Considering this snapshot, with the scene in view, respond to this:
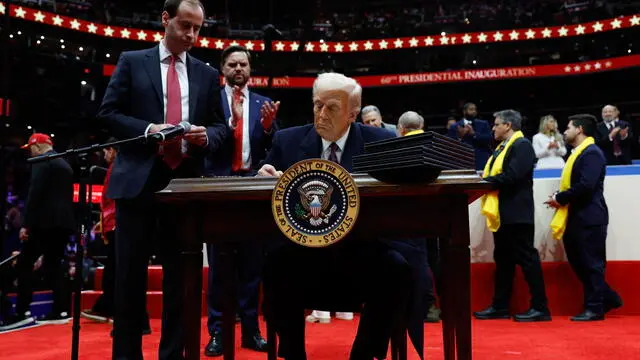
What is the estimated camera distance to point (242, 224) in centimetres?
172

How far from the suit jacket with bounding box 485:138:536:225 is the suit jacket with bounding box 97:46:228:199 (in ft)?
9.41

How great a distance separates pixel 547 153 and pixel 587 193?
3.20m

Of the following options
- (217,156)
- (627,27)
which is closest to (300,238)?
(217,156)

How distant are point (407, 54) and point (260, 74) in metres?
4.77

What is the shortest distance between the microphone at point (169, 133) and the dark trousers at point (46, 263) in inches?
135

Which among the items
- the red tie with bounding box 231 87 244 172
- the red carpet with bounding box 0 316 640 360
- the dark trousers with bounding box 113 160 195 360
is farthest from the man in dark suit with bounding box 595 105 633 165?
the dark trousers with bounding box 113 160 195 360

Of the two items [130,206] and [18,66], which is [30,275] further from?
[18,66]

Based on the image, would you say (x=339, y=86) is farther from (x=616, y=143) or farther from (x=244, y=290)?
(x=616, y=143)

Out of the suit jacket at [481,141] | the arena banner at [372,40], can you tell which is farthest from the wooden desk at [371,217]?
the arena banner at [372,40]

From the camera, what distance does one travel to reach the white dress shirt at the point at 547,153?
7492 mm

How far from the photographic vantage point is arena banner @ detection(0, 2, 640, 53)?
15.4 meters

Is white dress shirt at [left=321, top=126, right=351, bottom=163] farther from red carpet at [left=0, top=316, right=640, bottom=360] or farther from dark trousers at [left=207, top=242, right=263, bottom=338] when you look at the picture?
red carpet at [left=0, top=316, right=640, bottom=360]

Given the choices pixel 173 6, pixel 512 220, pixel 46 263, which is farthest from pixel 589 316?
pixel 46 263

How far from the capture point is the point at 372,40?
61.0 feet
